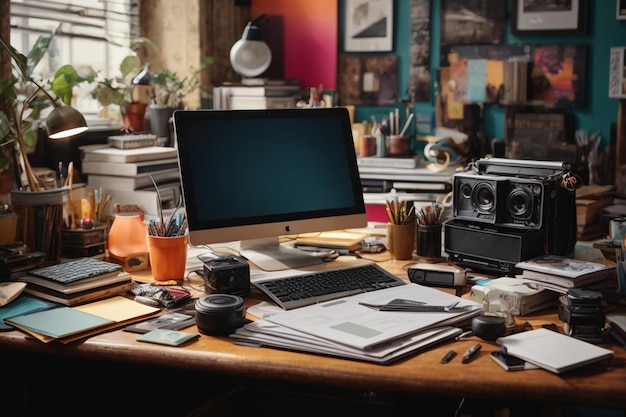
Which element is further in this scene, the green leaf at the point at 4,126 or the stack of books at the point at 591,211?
the stack of books at the point at 591,211

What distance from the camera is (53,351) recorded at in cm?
160

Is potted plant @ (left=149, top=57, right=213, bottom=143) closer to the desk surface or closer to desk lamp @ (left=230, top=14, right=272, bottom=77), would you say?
desk lamp @ (left=230, top=14, right=272, bottom=77)

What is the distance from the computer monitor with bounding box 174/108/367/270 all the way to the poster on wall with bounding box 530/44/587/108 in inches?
73.7

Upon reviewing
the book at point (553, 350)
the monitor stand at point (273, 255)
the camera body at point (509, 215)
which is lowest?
the book at point (553, 350)

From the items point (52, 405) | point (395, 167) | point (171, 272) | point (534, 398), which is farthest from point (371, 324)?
point (395, 167)

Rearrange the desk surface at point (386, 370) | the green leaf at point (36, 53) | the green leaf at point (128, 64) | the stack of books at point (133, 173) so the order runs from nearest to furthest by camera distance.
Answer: the desk surface at point (386, 370), the green leaf at point (36, 53), the stack of books at point (133, 173), the green leaf at point (128, 64)

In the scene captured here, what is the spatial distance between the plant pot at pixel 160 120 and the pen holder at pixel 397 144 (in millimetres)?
1129

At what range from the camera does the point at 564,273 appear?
1.83 m

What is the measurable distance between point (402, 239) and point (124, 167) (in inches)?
54.1

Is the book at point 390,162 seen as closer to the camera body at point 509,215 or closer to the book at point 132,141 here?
the book at point 132,141

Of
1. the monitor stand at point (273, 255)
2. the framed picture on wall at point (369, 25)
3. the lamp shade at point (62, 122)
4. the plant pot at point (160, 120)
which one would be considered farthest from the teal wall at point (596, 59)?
the lamp shade at point (62, 122)

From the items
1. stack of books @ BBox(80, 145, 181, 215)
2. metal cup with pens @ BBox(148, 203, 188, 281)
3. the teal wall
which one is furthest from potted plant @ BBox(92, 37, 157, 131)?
the teal wall

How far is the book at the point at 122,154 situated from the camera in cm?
316

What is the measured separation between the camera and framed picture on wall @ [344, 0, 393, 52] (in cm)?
416
